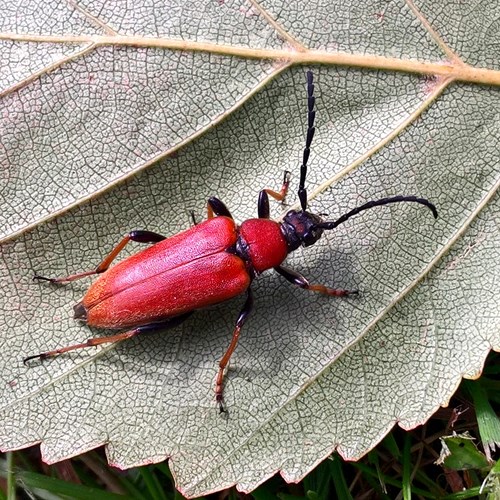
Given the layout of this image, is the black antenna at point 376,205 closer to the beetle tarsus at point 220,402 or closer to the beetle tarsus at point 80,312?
the beetle tarsus at point 220,402

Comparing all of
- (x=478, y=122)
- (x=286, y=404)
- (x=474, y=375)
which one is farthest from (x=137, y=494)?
(x=478, y=122)

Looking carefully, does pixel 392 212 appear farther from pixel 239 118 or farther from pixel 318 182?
pixel 239 118

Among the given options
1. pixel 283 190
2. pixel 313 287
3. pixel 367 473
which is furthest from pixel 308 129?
pixel 367 473

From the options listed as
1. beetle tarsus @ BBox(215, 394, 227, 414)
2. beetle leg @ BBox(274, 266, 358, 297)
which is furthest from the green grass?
beetle leg @ BBox(274, 266, 358, 297)

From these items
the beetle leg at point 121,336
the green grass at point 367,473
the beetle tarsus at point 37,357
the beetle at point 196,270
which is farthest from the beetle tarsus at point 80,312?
the green grass at point 367,473

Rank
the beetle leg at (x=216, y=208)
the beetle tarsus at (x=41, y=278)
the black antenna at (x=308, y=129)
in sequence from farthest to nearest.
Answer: the beetle tarsus at (x=41, y=278), the beetle leg at (x=216, y=208), the black antenna at (x=308, y=129)
